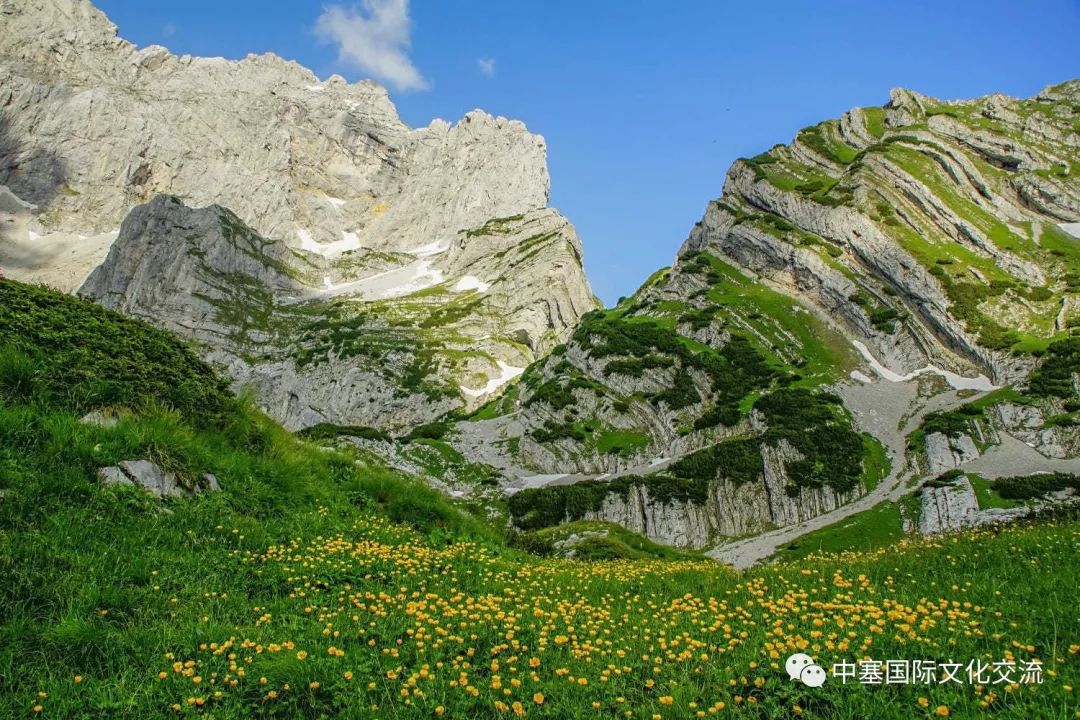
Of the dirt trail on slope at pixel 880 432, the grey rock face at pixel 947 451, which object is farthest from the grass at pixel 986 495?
the grey rock face at pixel 947 451

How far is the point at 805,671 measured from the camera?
7449 millimetres

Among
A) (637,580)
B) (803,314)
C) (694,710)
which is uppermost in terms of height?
(803,314)

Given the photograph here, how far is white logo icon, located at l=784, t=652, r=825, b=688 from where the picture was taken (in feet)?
23.9

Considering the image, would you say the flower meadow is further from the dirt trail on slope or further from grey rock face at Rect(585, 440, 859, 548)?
grey rock face at Rect(585, 440, 859, 548)

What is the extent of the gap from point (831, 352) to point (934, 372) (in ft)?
52.7

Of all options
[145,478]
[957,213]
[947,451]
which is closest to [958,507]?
[947,451]

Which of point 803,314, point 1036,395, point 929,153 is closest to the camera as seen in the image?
point 1036,395

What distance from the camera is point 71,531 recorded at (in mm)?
9430

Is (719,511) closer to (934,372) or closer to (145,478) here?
(934,372)

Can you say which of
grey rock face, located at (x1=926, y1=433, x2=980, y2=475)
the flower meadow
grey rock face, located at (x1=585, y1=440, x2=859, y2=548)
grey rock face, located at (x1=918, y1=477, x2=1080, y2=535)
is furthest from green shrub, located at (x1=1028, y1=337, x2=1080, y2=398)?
the flower meadow

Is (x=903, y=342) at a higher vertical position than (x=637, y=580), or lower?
higher

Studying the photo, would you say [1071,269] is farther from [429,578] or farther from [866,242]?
[429,578]

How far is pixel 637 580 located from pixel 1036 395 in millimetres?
99560

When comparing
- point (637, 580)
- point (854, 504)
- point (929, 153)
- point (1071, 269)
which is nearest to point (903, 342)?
point (1071, 269)
